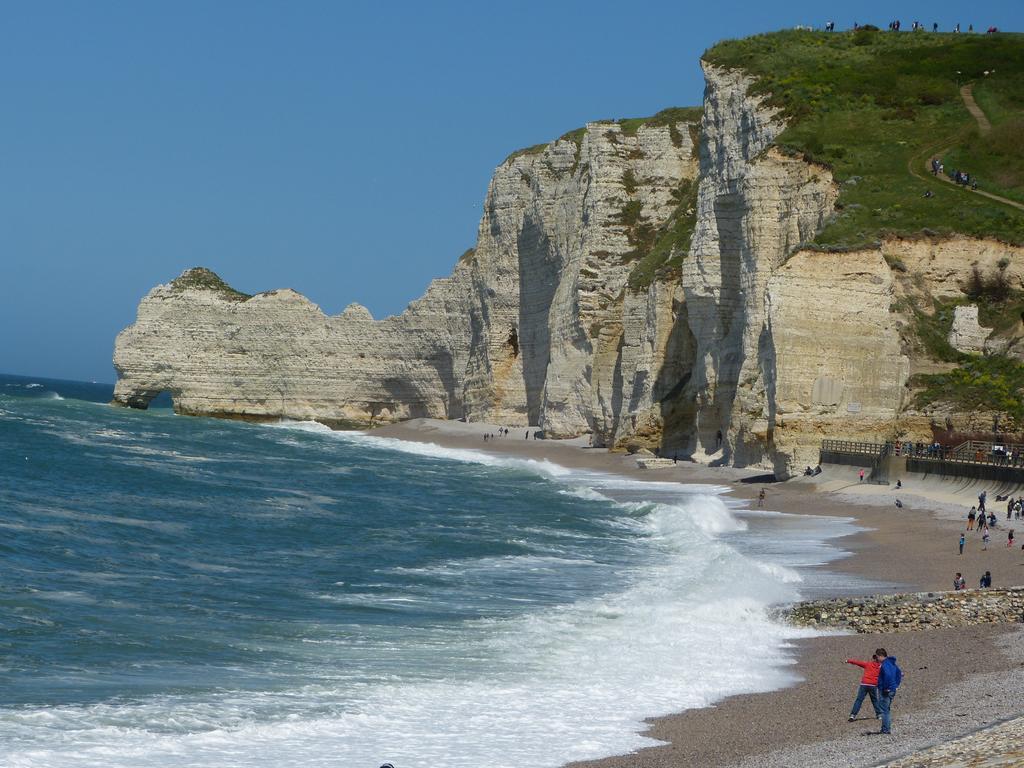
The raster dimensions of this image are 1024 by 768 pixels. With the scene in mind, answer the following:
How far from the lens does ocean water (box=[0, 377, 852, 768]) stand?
13234mm

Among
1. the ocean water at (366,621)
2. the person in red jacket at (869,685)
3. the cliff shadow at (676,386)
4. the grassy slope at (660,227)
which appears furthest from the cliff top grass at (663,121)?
the person in red jacket at (869,685)

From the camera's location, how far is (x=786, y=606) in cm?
2036

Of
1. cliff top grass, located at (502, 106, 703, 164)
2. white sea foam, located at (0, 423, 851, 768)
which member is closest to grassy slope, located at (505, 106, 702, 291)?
cliff top grass, located at (502, 106, 703, 164)

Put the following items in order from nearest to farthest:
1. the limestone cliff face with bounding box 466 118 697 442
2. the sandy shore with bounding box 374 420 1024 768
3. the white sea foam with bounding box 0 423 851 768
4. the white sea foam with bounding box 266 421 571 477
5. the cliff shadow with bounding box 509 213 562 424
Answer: the sandy shore with bounding box 374 420 1024 768 → the white sea foam with bounding box 0 423 851 768 → the white sea foam with bounding box 266 421 571 477 → the limestone cliff face with bounding box 466 118 697 442 → the cliff shadow with bounding box 509 213 562 424

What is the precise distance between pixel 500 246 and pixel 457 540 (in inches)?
2243

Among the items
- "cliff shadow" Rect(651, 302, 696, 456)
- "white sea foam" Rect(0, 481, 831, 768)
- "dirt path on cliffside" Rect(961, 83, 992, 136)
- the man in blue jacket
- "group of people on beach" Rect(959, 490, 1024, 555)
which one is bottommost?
"white sea foam" Rect(0, 481, 831, 768)

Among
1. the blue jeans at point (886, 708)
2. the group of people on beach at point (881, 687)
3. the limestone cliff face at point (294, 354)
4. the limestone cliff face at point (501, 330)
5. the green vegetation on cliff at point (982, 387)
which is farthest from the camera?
the limestone cliff face at point (294, 354)

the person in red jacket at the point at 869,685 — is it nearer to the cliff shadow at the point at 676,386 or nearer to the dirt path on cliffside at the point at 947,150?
the dirt path on cliffside at the point at 947,150

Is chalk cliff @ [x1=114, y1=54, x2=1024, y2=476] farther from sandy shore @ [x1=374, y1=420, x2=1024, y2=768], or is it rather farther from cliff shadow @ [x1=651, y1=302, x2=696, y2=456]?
sandy shore @ [x1=374, y1=420, x2=1024, y2=768]

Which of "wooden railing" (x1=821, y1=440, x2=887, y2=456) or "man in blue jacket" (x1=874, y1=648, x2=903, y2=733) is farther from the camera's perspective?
"wooden railing" (x1=821, y1=440, x2=887, y2=456)

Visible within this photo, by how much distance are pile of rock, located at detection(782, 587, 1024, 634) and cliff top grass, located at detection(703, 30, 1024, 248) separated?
2632cm

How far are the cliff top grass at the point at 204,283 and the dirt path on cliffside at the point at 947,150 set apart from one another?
5219 centimetres

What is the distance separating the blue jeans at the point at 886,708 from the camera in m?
12.9

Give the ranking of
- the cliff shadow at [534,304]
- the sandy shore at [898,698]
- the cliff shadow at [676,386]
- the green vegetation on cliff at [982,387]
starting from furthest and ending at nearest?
the cliff shadow at [534,304] < the cliff shadow at [676,386] < the green vegetation on cliff at [982,387] < the sandy shore at [898,698]
